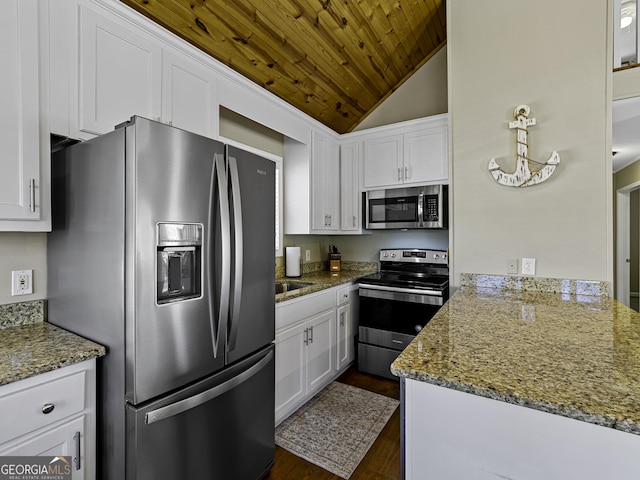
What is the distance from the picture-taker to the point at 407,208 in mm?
3068

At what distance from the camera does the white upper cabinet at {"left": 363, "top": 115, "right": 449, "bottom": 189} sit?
295 centimetres

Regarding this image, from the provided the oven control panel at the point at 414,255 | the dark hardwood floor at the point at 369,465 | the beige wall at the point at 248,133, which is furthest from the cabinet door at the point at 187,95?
the oven control panel at the point at 414,255

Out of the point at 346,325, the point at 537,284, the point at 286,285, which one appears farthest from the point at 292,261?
the point at 537,284

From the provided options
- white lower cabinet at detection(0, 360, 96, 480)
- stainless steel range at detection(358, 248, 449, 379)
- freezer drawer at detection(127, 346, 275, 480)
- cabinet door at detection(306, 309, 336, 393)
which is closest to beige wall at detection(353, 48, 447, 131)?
stainless steel range at detection(358, 248, 449, 379)

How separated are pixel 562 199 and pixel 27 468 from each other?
2.88 metres

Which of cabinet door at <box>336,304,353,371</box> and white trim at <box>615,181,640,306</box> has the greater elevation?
white trim at <box>615,181,640,306</box>

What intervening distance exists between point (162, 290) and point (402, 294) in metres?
2.04

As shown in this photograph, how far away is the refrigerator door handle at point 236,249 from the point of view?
1480mm

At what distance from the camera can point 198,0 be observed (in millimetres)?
1794

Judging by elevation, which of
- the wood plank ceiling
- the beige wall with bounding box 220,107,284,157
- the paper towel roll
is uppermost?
the wood plank ceiling

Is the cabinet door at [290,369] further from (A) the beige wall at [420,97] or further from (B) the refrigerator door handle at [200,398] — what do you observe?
(A) the beige wall at [420,97]

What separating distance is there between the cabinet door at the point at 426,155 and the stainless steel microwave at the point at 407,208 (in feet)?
0.37

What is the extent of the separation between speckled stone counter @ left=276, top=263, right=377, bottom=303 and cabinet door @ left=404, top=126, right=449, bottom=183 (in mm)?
1078

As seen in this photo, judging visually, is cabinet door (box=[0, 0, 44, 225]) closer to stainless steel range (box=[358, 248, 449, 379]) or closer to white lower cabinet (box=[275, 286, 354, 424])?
white lower cabinet (box=[275, 286, 354, 424])
